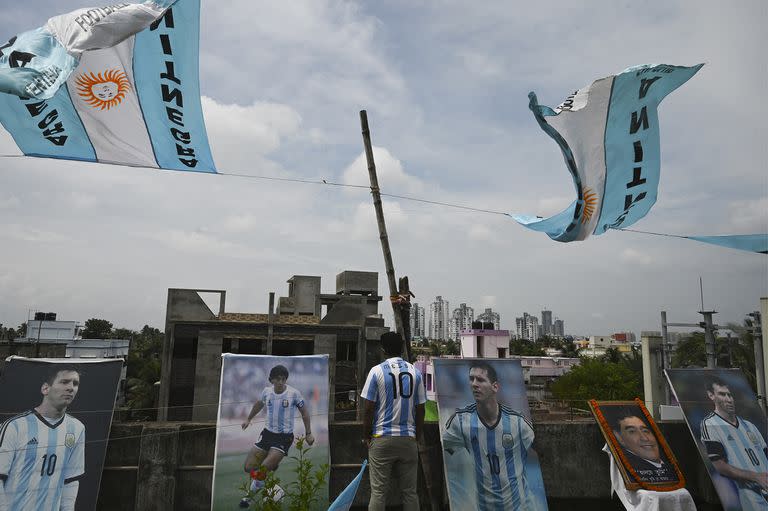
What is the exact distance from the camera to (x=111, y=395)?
215 inches

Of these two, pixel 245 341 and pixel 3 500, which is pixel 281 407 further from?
pixel 245 341

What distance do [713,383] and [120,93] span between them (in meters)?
7.76

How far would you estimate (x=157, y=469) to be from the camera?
537 cm

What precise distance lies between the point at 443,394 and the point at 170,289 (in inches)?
1032

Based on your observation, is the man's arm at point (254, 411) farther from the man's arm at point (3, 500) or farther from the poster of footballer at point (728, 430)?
the poster of footballer at point (728, 430)

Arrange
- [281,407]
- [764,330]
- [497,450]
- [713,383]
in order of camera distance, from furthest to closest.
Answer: [764,330], [713,383], [281,407], [497,450]

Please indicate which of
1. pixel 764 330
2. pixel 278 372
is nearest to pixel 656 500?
pixel 278 372

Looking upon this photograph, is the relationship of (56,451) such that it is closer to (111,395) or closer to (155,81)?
(111,395)

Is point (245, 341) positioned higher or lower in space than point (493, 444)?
higher

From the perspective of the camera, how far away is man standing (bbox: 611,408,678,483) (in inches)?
217

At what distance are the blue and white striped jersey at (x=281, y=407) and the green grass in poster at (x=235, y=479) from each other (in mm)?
276

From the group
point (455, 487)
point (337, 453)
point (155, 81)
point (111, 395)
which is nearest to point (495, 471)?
point (455, 487)

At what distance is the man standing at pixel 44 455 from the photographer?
15.2 feet

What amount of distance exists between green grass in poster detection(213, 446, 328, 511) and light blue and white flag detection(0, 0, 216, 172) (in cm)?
319
